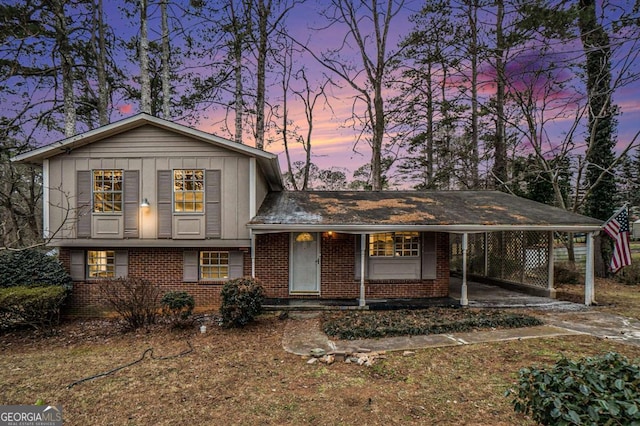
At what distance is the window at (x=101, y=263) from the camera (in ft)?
32.0

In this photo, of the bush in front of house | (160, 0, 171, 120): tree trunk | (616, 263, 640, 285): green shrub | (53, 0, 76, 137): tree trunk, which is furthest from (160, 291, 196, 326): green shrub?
(616, 263, 640, 285): green shrub

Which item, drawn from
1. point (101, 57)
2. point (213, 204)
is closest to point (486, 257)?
point (213, 204)

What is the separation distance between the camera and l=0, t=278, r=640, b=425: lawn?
407 centimetres

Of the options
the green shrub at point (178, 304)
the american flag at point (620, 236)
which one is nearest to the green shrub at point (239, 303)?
the green shrub at point (178, 304)

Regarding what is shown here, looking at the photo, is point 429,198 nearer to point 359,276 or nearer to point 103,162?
point 359,276

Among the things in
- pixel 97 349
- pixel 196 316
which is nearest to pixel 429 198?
pixel 196 316

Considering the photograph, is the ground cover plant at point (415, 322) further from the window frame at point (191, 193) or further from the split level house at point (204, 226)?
the window frame at point (191, 193)

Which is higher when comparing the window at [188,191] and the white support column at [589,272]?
the window at [188,191]

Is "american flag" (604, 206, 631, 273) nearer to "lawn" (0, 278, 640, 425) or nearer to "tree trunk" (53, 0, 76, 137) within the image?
"lawn" (0, 278, 640, 425)

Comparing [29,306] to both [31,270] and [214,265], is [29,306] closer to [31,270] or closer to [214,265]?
[31,270]

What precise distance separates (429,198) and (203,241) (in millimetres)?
7839

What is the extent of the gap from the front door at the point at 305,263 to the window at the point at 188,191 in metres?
3.00

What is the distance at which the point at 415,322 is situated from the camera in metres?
7.64

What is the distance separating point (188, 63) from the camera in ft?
54.7
